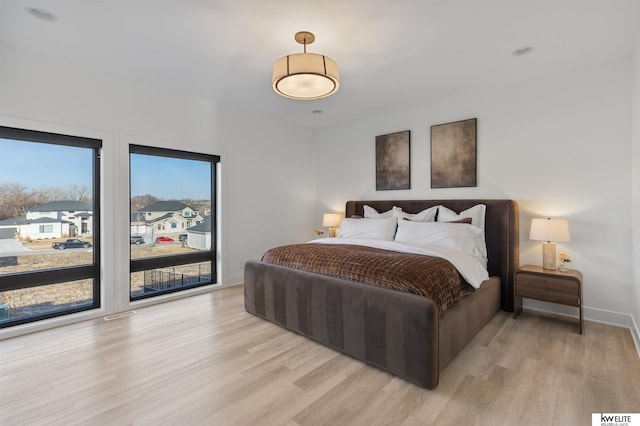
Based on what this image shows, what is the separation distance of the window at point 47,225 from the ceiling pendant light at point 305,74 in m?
2.21

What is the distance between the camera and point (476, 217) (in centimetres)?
348

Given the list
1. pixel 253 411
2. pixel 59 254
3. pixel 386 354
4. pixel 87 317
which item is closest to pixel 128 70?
pixel 59 254

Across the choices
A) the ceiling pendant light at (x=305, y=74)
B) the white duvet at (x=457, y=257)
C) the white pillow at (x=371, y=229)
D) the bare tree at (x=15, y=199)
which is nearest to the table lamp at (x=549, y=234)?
the white duvet at (x=457, y=257)

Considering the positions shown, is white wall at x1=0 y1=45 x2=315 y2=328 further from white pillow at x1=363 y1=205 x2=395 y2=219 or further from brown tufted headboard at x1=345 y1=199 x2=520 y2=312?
brown tufted headboard at x1=345 y1=199 x2=520 y2=312

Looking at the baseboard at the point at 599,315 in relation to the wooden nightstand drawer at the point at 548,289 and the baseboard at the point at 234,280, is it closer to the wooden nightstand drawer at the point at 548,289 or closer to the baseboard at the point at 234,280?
the wooden nightstand drawer at the point at 548,289

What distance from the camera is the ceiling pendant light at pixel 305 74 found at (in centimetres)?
223

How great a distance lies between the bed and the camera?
6.36 feet

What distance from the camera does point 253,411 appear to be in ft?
5.62

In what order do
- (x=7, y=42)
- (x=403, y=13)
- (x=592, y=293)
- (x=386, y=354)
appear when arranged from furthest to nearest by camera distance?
(x=592, y=293) < (x=7, y=42) < (x=403, y=13) < (x=386, y=354)

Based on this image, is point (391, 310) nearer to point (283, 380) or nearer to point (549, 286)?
point (283, 380)

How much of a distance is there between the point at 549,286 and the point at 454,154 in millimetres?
1859

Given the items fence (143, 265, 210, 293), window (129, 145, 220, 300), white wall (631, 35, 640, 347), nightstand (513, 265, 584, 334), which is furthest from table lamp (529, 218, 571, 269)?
fence (143, 265, 210, 293)

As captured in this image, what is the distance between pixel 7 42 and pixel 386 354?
411 cm

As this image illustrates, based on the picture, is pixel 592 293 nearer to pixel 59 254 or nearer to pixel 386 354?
pixel 386 354
